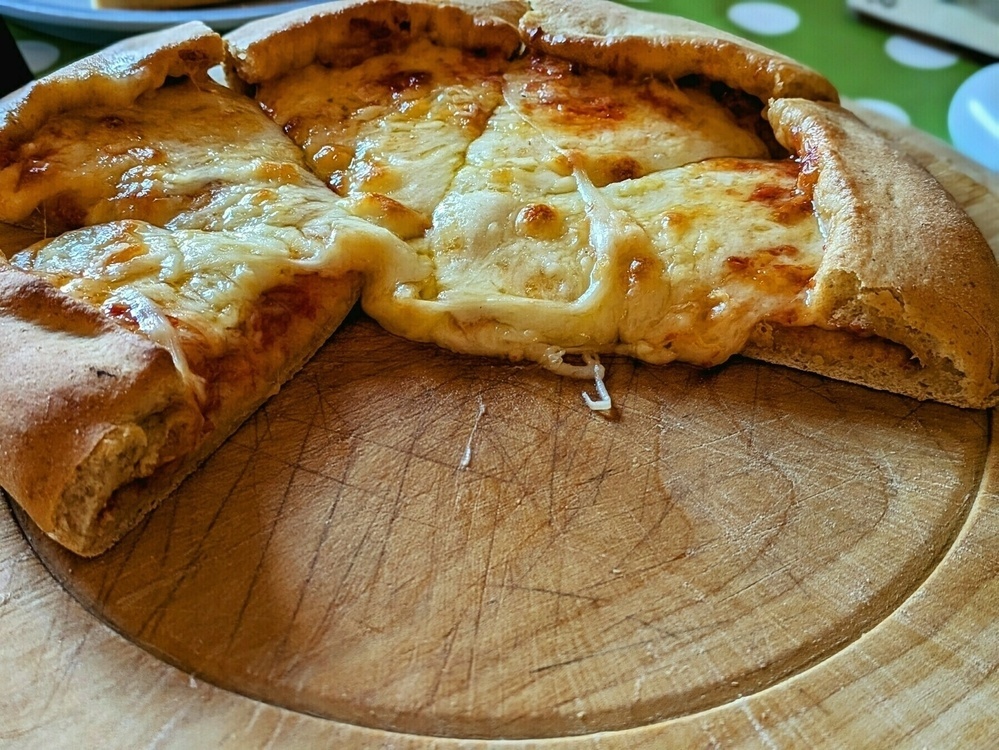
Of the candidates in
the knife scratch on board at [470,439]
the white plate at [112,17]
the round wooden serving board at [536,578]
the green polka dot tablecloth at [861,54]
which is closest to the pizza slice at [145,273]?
the round wooden serving board at [536,578]

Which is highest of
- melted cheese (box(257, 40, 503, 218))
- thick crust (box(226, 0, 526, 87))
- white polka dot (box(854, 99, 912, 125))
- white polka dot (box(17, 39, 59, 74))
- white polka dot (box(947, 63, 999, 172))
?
thick crust (box(226, 0, 526, 87))

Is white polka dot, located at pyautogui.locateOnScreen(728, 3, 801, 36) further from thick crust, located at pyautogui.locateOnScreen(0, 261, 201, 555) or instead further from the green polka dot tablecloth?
thick crust, located at pyautogui.locateOnScreen(0, 261, 201, 555)

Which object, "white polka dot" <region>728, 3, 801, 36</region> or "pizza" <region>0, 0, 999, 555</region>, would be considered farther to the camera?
"white polka dot" <region>728, 3, 801, 36</region>

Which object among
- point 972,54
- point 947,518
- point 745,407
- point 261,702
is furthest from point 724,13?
point 261,702

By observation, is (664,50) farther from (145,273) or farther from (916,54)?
(916,54)

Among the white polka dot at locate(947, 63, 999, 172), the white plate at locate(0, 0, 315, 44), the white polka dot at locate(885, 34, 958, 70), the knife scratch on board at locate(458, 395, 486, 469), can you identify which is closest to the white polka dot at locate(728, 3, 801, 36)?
the white polka dot at locate(885, 34, 958, 70)

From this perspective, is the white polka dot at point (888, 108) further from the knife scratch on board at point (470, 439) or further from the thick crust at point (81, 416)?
the thick crust at point (81, 416)
